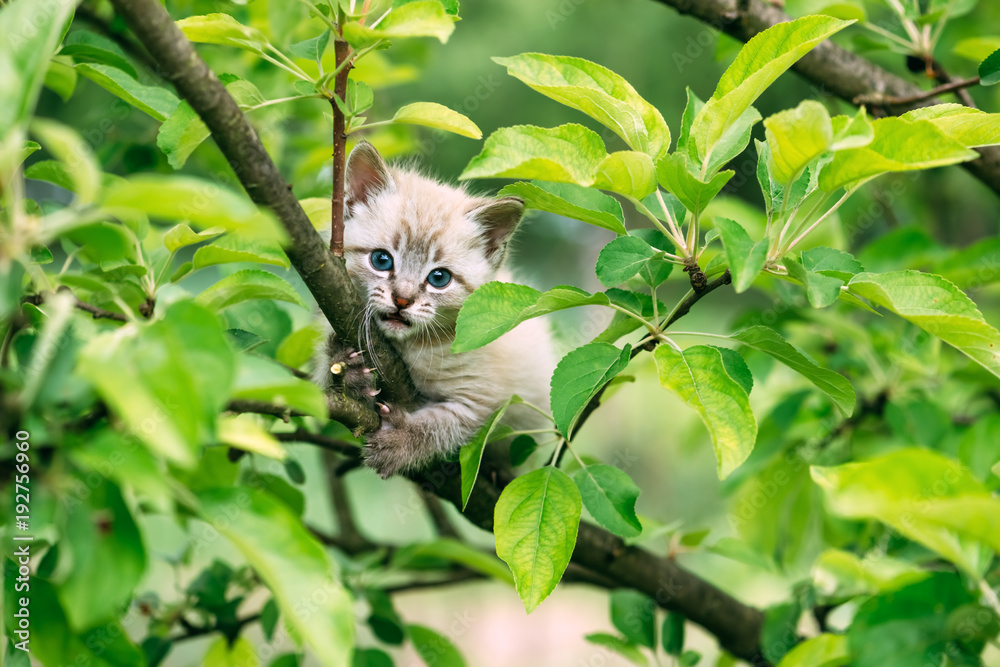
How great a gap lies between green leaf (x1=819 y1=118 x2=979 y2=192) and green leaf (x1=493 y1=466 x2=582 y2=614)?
756mm

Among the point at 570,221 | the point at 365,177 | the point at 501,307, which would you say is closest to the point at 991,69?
the point at 501,307

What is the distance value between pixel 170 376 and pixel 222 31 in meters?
0.80

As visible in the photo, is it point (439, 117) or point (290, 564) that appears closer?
point (290, 564)

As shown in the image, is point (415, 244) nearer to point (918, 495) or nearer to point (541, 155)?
point (541, 155)

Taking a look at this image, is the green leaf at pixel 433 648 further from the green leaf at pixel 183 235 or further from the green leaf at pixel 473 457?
the green leaf at pixel 183 235

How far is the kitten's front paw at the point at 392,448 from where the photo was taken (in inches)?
79.8

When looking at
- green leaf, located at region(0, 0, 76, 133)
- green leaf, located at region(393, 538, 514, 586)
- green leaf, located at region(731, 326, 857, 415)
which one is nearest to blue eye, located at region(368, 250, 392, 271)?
green leaf, located at region(393, 538, 514, 586)

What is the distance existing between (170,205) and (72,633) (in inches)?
30.2

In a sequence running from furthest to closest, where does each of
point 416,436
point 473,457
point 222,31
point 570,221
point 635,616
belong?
1. point 570,221
2. point 635,616
3. point 416,436
4. point 473,457
5. point 222,31

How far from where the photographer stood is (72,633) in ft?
4.01

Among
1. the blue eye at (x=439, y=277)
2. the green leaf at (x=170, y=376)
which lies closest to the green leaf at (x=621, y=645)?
the blue eye at (x=439, y=277)

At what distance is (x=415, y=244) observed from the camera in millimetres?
2713

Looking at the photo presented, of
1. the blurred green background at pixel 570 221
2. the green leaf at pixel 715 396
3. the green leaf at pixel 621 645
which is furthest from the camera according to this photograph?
the blurred green background at pixel 570 221

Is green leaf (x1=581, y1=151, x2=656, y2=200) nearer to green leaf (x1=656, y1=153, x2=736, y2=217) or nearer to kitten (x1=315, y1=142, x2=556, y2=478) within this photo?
green leaf (x1=656, y1=153, x2=736, y2=217)
